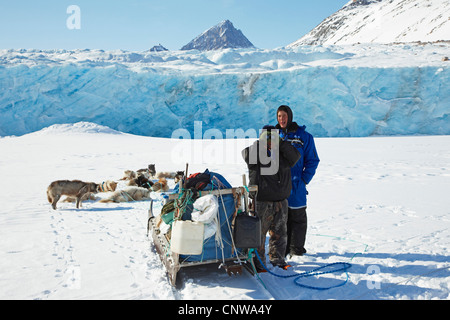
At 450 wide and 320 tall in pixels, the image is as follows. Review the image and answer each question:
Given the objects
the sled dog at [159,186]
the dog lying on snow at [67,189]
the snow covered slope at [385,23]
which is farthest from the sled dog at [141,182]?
the snow covered slope at [385,23]

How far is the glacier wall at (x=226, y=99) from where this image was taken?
20.4 metres

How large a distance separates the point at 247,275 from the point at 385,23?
268ft

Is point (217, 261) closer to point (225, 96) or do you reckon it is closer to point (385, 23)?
point (225, 96)

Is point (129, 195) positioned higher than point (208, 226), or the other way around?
point (208, 226)

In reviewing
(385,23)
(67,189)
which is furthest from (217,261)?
(385,23)

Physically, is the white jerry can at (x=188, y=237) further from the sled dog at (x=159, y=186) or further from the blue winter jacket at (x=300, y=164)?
the sled dog at (x=159, y=186)

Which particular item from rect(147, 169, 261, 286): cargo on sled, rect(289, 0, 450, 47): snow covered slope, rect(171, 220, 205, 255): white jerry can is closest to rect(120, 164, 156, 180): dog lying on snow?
rect(147, 169, 261, 286): cargo on sled

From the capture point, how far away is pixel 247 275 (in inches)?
119

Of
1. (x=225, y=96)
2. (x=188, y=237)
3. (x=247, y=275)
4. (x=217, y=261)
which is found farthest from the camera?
(x=225, y=96)

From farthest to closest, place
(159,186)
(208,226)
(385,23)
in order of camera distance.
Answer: (385,23), (159,186), (208,226)

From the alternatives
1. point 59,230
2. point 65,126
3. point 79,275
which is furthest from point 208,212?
point 65,126

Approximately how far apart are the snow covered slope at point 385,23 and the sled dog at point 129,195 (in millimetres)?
55986

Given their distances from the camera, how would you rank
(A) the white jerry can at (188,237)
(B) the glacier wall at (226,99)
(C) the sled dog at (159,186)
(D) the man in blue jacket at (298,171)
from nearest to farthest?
(A) the white jerry can at (188,237), (D) the man in blue jacket at (298,171), (C) the sled dog at (159,186), (B) the glacier wall at (226,99)
